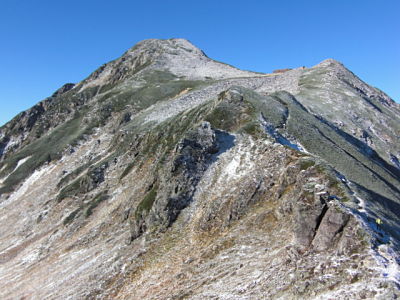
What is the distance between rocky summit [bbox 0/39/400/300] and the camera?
66.1 feet

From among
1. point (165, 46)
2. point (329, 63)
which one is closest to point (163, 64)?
point (165, 46)

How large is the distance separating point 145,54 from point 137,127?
80.0 metres

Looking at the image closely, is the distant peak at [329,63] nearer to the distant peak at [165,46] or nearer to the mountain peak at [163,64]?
the mountain peak at [163,64]

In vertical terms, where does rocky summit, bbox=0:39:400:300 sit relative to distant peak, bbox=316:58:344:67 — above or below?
below

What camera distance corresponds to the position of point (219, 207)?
30.5m

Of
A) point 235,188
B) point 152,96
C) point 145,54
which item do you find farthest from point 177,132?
point 145,54

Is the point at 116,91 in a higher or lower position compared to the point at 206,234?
higher

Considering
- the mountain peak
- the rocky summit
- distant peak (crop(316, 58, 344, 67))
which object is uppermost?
the mountain peak

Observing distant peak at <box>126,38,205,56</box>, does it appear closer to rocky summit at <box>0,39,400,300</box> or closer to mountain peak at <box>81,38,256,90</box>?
mountain peak at <box>81,38,256,90</box>

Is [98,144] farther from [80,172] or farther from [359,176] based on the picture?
[359,176]

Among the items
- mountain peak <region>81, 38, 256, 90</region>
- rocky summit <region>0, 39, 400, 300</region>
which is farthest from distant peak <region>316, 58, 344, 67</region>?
rocky summit <region>0, 39, 400, 300</region>

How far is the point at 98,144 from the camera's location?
7844 cm

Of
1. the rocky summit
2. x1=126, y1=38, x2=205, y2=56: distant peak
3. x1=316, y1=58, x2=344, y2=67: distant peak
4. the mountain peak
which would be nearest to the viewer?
the rocky summit

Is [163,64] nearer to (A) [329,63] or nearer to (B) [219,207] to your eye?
(A) [329,63]
